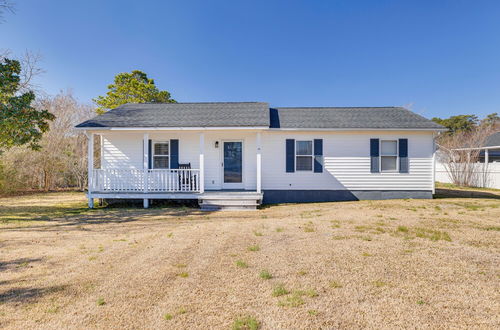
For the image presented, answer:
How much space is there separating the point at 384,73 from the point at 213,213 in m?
24.2

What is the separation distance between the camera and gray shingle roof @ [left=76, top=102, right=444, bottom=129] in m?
10.0

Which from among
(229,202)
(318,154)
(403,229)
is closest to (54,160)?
(229,202)

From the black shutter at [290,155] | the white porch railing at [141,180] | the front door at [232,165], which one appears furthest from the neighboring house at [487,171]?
the white porch railing at [141,180]

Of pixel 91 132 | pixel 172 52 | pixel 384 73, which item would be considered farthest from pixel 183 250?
pixel 384 73

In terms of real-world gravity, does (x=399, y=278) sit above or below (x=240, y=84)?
below

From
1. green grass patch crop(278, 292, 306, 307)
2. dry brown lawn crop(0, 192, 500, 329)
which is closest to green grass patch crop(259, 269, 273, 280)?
dry brown lawn crop(0, 192, 500, 329)

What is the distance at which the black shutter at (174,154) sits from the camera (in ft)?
35.0

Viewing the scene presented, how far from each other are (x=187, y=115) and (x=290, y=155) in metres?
4.85

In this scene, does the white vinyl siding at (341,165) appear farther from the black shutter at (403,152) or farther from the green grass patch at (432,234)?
the green grass patch at (432,234)

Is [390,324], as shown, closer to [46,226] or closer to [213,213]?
[213,213]

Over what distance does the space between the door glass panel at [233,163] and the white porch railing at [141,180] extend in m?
1.34

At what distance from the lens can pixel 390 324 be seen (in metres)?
2.42

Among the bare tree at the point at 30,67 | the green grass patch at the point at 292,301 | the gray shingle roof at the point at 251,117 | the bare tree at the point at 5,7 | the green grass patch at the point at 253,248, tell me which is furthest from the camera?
the bare tree at the point at 30,67

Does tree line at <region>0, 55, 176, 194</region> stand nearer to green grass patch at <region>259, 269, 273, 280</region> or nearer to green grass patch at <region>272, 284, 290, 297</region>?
green grass patch at <region>259, 269, 273, 280</region>
